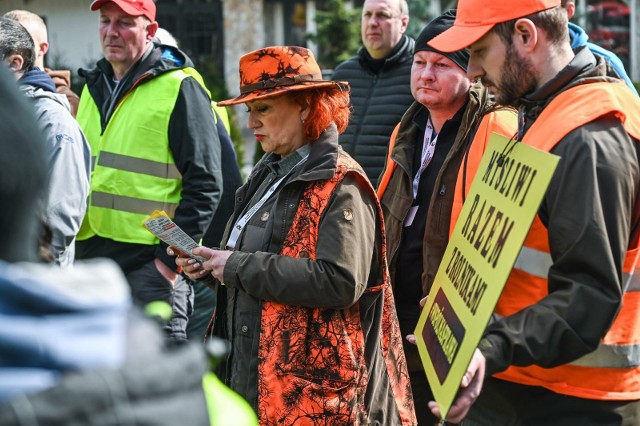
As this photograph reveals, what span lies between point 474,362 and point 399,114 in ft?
10.4

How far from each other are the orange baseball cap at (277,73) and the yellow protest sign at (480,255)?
39.1 inches

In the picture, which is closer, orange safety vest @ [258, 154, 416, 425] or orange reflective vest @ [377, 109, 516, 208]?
orange safety vest @ [258, 154, 416, 425]

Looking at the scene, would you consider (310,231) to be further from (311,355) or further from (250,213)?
(311,355)

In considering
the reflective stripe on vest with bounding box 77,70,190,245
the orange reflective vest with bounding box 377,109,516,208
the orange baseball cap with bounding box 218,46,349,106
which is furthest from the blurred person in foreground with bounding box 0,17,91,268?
the orange reflective vest with bounding box 377,109,516,208

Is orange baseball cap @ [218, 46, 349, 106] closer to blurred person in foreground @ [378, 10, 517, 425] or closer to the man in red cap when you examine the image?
blurred person in foreground @ [378, 10, 517, 425]

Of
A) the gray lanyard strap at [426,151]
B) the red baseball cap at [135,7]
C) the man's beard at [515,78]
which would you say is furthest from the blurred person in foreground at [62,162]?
the man's beard at [515,78]

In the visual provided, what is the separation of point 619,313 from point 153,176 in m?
2.88

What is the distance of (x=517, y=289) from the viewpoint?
2.58m

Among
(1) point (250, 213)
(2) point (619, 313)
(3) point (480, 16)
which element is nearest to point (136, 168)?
(1) point (250, 213)

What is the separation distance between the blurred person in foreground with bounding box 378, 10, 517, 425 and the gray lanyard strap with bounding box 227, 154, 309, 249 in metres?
0.70

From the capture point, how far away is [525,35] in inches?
101

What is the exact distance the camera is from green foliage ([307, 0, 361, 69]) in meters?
17.5

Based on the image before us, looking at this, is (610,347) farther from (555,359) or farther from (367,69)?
(367,69)

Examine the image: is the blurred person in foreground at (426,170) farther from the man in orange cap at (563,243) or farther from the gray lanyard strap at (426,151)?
the man in orange cap at (563,243)
